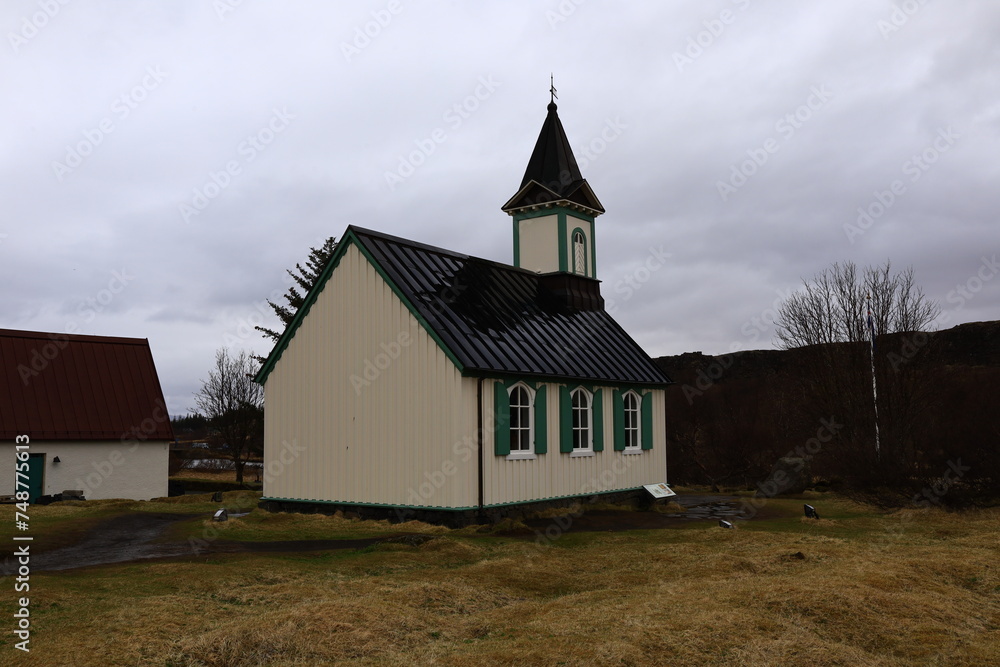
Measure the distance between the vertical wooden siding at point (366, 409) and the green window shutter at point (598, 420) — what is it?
193 inches

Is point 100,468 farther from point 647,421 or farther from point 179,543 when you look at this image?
point 647,421

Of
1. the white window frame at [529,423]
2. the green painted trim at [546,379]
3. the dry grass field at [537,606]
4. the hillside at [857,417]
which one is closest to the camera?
the dry grass field at [537,606]

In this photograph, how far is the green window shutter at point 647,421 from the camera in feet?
75.6

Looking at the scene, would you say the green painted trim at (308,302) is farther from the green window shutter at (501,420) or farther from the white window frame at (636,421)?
the white window frame at (636,421)

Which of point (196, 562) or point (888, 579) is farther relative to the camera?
point (196, 562)

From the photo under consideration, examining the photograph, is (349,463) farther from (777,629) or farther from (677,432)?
(677,432)

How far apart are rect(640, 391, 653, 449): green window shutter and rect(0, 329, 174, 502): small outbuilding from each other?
55.4 ft

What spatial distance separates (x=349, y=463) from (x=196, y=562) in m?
5.90

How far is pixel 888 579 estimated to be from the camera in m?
10.1

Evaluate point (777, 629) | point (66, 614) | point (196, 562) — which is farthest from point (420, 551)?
point (777, 629)

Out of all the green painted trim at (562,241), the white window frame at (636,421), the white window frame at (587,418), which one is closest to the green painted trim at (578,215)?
the green painted trim at (562,241)

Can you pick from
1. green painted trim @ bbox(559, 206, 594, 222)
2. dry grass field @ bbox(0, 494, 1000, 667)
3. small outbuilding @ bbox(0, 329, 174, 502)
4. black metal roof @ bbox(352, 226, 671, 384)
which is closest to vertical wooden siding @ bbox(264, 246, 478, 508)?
black metal roof @ bbox(352, 226, 671, 384)

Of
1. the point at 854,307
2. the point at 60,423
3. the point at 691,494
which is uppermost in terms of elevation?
the point at 854,307

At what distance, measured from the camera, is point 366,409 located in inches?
695
